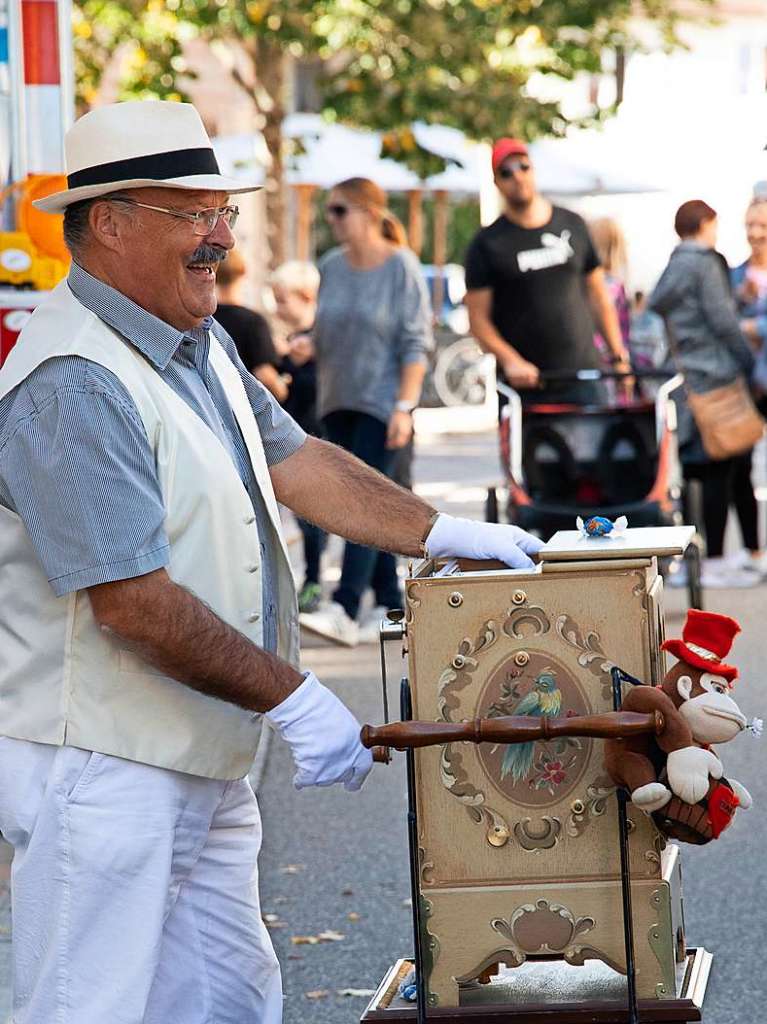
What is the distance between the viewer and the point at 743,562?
11.3 m

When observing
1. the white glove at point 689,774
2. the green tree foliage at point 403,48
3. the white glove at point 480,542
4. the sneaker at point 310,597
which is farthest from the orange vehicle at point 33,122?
the green tree foliage at point 403,48

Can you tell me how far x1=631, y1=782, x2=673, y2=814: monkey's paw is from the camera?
3.19 metres

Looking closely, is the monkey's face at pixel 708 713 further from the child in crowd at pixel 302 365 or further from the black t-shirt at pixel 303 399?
the black t-shirt at pixel 303 399

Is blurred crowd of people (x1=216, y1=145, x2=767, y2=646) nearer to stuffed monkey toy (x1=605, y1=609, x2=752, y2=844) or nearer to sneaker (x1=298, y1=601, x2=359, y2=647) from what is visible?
sneaker (x1=298, y1=601, x2=359, y2=647)

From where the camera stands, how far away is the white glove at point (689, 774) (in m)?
3.24

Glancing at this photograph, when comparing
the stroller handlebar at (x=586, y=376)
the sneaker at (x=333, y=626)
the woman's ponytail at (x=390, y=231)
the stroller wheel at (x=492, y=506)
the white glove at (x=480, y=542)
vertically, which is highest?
the white glove at (x=480, y=542)

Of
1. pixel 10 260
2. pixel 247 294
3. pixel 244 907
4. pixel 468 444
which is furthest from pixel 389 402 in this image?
pixel 247 294

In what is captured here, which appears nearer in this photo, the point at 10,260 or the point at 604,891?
the point at 604,891

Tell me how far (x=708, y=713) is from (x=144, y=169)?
1351 millimetres

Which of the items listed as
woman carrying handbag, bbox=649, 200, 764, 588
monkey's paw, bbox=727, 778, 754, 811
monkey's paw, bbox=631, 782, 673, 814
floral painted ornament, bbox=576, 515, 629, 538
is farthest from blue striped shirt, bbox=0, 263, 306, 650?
woman carrying handbag, bbox=649, 200, 764, 588

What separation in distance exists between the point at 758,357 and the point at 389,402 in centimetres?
238

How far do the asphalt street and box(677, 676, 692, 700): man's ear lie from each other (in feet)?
5.65

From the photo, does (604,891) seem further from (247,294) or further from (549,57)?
(247,294)

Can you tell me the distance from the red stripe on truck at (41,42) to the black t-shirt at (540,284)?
334cm
